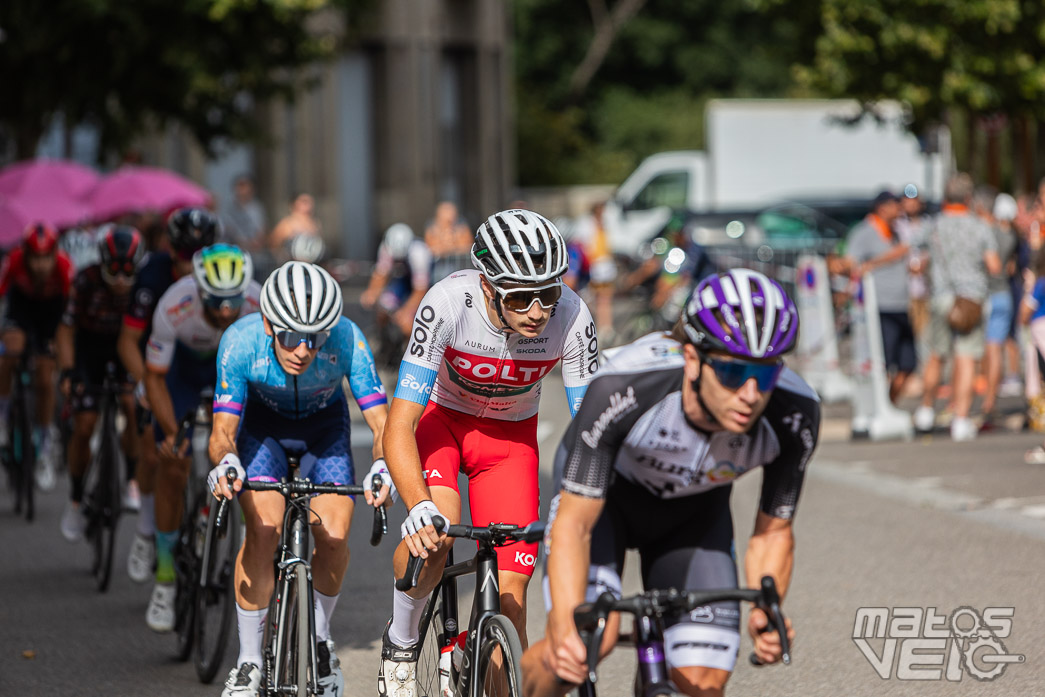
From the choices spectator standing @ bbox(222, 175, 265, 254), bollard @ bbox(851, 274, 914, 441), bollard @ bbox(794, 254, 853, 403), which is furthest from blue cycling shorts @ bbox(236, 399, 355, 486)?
spectator standing @ bbox(222, 175, 265, 254)

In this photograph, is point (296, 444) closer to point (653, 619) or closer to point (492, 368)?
point (492, 368)

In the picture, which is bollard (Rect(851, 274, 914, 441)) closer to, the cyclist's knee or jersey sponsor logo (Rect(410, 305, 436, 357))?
jersey sponsor logo (Rect(410, 305, 436, 357))

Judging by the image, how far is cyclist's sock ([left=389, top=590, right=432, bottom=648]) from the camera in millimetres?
5266

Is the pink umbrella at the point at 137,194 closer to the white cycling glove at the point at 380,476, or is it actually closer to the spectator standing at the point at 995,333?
the spectator standing at the point at 995,333

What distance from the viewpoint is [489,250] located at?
4.88m

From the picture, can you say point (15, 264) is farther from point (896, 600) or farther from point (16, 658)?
point (896, 600)

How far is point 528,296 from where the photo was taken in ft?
16.2

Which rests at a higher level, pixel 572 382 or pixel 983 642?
pixel 572 382

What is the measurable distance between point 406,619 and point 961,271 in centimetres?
872

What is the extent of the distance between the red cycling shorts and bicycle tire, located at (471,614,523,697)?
0.84 metres

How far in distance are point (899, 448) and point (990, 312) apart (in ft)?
5.03

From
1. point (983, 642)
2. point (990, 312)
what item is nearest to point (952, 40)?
point (990, 312)

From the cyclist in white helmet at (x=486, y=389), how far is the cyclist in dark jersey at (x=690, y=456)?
72cm

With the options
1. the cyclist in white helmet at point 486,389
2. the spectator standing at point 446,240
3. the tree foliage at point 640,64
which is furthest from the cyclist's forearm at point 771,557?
the tree foliage at point 640,64
